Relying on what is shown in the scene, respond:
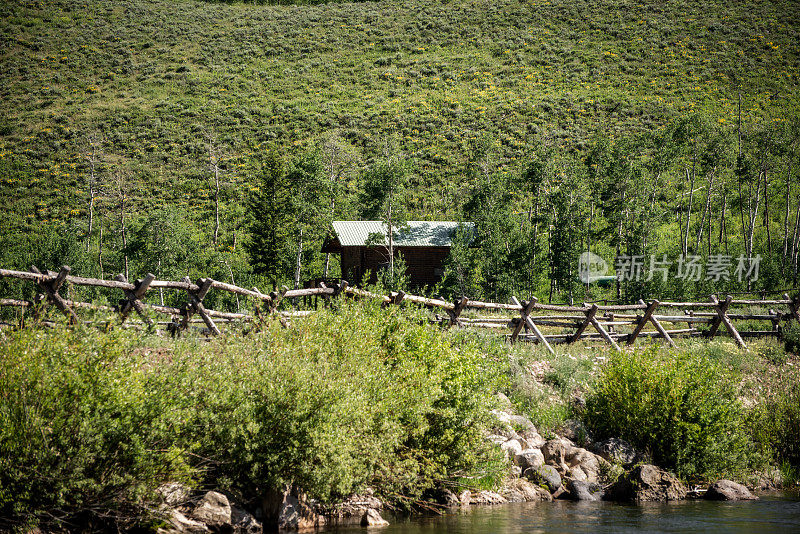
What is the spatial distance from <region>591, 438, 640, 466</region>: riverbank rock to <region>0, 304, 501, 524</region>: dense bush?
10.7 ft

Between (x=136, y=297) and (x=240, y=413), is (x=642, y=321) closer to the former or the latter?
(x=240, y=413)

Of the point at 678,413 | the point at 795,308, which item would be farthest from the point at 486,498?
the point at 795,308

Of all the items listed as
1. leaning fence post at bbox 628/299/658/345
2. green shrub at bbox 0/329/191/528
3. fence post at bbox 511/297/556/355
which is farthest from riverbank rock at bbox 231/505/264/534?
leaning fence post at bbox 628/299/658/345

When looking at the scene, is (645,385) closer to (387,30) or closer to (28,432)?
(28,432)

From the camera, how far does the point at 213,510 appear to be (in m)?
9.95

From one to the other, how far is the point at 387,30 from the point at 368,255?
6991cm

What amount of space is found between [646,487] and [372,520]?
6104 mm

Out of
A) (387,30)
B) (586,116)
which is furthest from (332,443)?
(387,30)

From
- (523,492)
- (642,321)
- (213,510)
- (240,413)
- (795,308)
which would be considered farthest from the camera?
(795,308)

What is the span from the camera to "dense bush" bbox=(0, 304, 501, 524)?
8.16m

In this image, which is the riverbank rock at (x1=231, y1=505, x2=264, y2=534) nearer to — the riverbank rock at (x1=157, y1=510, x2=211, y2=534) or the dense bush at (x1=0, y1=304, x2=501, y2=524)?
the dense bush at (x1=0, y1=304, x2=501, y2=524)

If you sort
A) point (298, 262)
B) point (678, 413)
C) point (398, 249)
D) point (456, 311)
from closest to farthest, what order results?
1. point (678, 413)
2. point (456, 311)
3. point (298, 262)
4. point (398, 249)

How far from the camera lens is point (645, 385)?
15078 millimetres
